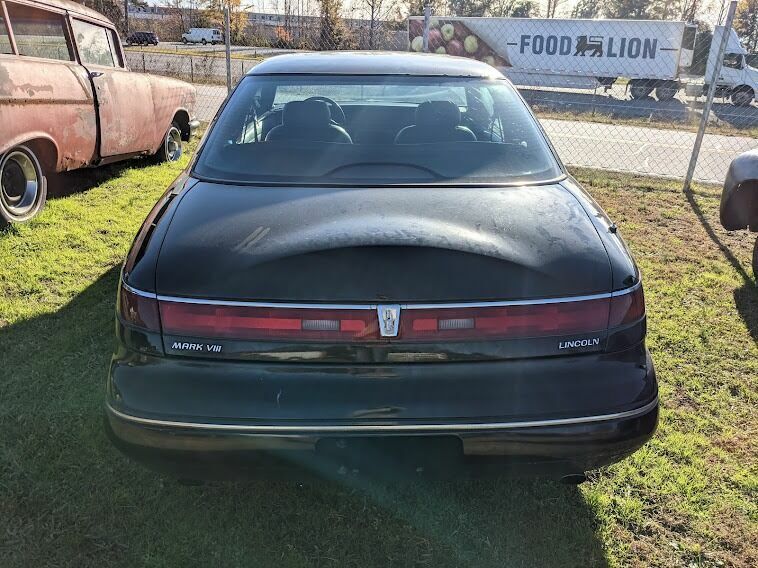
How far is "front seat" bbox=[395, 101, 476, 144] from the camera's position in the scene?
2715 millimetres

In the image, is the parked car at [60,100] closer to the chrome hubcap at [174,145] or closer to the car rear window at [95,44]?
the car rear window at [95,44]

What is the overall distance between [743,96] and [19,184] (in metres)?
21.2

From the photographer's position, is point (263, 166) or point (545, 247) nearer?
point (545, 247)

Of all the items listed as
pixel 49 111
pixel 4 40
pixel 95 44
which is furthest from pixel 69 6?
pixel 49 111

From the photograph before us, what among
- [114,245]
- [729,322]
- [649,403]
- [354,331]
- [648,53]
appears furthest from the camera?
[648,53]

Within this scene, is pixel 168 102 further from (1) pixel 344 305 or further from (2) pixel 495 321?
(2) pixel 495 321

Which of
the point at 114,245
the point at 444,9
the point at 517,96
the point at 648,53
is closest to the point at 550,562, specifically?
the point at 517,96

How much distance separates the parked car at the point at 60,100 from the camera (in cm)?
483

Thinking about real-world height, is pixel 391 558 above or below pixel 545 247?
below

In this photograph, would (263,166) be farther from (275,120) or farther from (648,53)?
(648,53)

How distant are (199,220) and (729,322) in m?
3.57

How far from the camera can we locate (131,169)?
23.8 ft

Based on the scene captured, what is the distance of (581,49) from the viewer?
864 inches

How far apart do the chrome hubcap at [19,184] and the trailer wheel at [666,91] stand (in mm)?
21376
